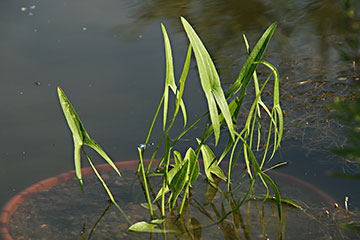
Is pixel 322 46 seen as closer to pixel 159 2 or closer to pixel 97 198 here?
pixel 159 2

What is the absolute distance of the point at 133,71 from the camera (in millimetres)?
2742

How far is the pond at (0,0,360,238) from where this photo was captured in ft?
6.73

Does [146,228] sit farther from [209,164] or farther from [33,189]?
[33,189]

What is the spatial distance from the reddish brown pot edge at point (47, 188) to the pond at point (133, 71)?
3.4 inches

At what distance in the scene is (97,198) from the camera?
1761 millimetres

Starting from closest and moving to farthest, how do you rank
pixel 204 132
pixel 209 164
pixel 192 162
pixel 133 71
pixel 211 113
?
1. pixel 211 113
2. pixel 204 132
3. pixel 192 162
4. pixel 209 164
5. pixel 133 71

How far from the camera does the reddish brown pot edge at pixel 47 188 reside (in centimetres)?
164

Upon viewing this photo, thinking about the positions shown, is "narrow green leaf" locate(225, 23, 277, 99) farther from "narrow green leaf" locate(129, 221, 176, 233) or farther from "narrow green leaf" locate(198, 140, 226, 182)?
"narrow green leaf" locate(129, 221, 176, 233)

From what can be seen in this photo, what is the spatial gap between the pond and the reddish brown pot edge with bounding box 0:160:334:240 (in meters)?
0.09

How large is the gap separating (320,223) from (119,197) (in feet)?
2.14

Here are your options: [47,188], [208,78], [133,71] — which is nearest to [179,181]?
[208,78]

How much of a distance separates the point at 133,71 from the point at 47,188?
106 cm

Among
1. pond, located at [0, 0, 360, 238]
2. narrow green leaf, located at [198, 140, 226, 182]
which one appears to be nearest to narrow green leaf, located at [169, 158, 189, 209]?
narrow green leaf, located at [198, 140, 226, 182]

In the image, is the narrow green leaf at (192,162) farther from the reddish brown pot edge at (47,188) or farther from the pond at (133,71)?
the pond at (133,71)
